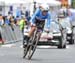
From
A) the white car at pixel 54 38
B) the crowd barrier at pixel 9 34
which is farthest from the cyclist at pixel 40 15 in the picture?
the crowd barrier at pixel 9 34

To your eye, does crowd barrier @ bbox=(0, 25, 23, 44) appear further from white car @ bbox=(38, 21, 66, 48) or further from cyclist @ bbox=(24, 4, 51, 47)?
cyclist @ bbox=(24, 4, 51, 47)

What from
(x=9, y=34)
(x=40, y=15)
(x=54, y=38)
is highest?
(x=40, y=15)

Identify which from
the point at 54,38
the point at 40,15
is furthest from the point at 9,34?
the point at 40,15

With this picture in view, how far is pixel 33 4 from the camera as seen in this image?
51906 millimetres

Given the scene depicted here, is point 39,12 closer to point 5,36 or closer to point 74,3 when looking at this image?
point 5,36

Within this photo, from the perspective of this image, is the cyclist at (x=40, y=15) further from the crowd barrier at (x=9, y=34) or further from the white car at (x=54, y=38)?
the crowd barrier at (x=9, y=34)

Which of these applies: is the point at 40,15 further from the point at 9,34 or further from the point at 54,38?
the point at 9,34

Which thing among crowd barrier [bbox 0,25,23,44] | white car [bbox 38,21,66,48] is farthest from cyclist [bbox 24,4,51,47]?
crowd barrier [bbox 0,25,23,44]

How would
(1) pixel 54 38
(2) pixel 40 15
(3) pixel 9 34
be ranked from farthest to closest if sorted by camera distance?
(3) pixel 9 34 → (1) pixel 54 38 → (2) pixel 40 15

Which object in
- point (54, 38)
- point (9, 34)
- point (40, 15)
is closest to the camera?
point (40, 15)

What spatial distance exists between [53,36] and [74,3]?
55.2 meters

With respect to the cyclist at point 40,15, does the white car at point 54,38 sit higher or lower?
lower

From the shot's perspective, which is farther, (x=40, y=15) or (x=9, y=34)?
(x=9, y=34)

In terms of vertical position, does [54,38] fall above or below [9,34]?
above
